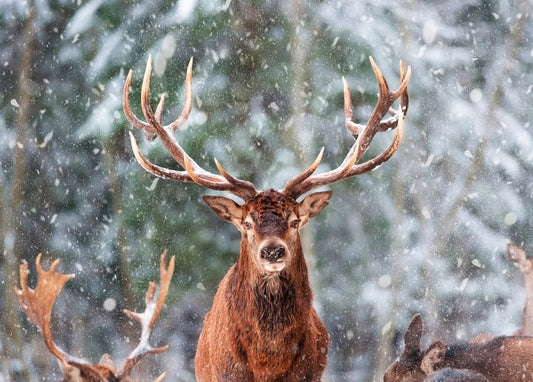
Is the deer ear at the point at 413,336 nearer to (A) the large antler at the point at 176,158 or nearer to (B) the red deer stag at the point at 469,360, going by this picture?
(B) the red deer stag at the point at 469,360

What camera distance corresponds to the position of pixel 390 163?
511 inches

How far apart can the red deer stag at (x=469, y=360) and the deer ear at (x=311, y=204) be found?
8.67 ft

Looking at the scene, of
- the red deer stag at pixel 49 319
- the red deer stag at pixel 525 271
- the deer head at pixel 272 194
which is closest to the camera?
the deer head at pixel 272 194

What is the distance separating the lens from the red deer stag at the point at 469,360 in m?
8.62

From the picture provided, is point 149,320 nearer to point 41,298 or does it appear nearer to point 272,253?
point 41,298

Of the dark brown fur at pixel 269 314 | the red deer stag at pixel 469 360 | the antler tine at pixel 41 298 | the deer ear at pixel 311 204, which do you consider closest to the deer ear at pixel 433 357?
the red deer stag at pixel 469 360

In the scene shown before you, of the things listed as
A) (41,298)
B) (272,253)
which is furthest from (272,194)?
(41,298)

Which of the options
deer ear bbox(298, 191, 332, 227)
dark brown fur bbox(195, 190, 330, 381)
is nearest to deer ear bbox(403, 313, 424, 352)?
dark brown fur bbox(195, 190, 330, 381)

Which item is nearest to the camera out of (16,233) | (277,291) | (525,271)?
(277,291)

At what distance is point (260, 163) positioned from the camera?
39.2 ft

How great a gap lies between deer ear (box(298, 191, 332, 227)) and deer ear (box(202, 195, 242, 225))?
38cm

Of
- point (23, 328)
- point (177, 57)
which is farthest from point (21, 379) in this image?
point (177, 57)

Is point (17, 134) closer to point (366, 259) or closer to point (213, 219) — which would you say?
point (213, 219)

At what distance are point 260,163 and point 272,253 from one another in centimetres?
617
